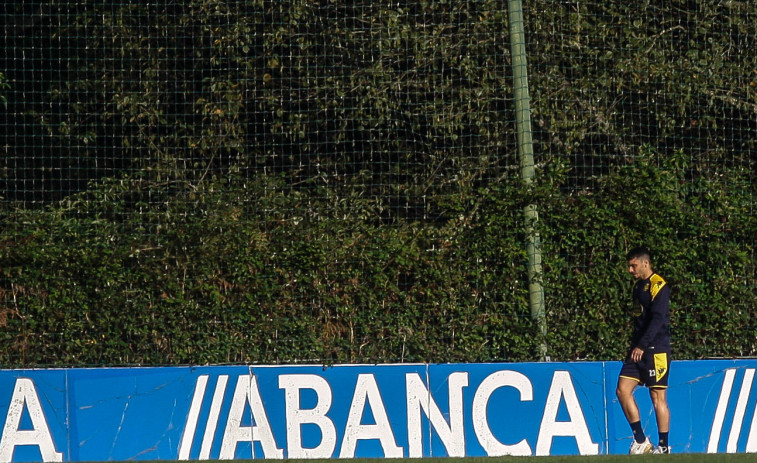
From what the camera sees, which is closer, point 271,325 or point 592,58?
point 271,325

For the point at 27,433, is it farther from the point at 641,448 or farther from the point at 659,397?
the point at 659,397

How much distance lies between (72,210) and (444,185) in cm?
342

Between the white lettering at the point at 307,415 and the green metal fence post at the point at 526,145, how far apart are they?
2080 mm

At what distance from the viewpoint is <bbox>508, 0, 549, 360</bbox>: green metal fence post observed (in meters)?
10.1

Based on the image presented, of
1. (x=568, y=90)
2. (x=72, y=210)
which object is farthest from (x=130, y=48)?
(x=568, y=90)

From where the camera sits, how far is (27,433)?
9289 mm

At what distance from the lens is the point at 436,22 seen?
35.8 ft

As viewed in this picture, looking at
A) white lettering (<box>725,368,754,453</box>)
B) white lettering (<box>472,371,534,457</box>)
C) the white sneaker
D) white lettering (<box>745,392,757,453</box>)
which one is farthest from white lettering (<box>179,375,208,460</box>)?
white lettering (<box>745,392,757,453</box>)

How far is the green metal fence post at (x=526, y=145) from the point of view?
10.1 metres

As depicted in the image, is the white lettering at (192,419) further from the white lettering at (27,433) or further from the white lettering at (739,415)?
the white lettering at (739,415)

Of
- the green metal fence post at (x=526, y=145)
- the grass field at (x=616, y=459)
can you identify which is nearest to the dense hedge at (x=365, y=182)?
the green metal fence post at (x=526, y=145)

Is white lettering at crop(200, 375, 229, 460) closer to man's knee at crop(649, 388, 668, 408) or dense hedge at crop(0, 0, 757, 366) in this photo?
dense hedge at crop(0, 0, 757, 366)

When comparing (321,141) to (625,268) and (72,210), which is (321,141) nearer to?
(72,210)

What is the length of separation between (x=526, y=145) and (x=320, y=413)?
3.07 metres
